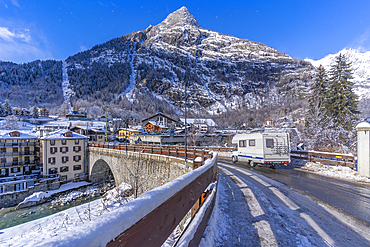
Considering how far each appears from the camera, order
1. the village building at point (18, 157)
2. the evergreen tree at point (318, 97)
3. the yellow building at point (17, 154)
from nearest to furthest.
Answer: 1. the evergreen tree at point (318, 97)
2. the village building at point (18, 157)
3. the yellow building at point (17, 154)

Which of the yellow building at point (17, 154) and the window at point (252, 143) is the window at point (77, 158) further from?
the window at point (252, 143)

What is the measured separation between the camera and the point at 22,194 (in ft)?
82.5

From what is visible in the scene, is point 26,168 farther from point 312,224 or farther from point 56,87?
point 56,87

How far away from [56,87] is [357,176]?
243249mm

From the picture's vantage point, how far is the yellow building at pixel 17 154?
31.4 m

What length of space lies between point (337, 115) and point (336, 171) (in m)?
17.5

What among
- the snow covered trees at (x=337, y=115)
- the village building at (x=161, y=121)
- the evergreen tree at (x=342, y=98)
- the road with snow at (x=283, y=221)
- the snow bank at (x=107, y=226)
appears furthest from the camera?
the village building at (x=161, y=121)

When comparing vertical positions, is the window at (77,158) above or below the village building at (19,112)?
below

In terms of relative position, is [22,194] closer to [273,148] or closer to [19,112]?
[273,148]

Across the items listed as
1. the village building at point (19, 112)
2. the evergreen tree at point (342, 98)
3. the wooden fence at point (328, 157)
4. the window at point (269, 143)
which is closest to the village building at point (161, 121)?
the evergreen tree at point (342, 98)

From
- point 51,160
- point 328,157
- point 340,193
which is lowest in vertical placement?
point 51,160

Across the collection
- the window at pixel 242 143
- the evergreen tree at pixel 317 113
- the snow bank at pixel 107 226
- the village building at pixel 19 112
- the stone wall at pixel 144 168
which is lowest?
the stone wall at pixel 144 168

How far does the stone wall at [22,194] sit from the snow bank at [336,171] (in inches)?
1445

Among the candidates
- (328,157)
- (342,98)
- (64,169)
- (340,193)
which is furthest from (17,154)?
(342,98)
